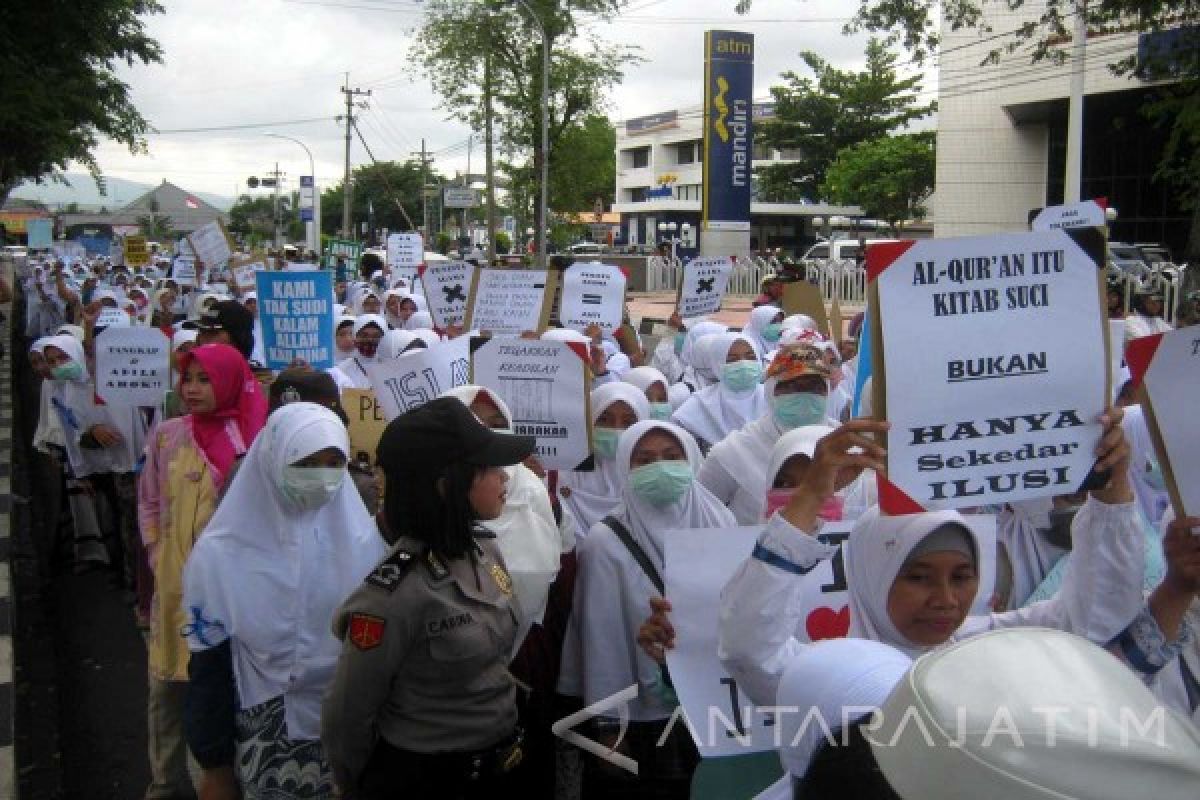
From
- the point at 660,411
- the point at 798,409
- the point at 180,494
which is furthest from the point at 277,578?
the point at 660,411

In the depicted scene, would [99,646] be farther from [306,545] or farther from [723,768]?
[723,768]

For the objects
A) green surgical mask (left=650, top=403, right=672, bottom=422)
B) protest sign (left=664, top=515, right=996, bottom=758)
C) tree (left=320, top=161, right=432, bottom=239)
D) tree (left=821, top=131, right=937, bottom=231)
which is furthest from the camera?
tree (left=320, top=161, right=432, bottom=239)

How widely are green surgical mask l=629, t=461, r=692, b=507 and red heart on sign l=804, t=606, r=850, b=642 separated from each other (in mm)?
915

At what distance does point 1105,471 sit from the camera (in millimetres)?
2354

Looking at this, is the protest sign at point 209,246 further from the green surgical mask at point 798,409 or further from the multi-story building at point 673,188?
the multi-story building at point 673,188

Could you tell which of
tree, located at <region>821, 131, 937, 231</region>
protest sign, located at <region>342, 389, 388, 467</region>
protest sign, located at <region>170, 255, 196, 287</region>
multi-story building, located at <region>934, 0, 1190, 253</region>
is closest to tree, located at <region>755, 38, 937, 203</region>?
tree, located at <region>821, 131, 937, 231</region>

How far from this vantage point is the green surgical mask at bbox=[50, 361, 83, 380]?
8.07m

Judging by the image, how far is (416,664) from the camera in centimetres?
266

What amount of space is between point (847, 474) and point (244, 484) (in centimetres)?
183

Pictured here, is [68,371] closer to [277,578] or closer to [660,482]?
[277,578]

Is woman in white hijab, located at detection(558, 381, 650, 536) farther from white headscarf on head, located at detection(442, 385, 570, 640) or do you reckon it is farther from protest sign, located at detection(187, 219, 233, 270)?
protest sign, located at detection(187, 219, 233, 270)

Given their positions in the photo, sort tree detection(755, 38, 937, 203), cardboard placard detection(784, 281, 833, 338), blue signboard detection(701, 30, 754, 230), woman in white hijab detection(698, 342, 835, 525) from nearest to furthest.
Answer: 1. woman in white hijab detection(698, 342, 835, 525)
2. cardboard placard detection(784, 281, 833, 338)
3. blue signboard detection(701, 30, 754, 230)
4. tree detection(755, 38, 937, 203)

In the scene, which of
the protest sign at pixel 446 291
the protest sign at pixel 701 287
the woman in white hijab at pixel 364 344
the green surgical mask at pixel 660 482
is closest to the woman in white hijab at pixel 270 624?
the green surgical mask at pixel 660 482

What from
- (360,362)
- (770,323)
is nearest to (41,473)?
(360,362)
